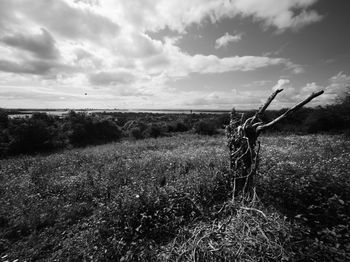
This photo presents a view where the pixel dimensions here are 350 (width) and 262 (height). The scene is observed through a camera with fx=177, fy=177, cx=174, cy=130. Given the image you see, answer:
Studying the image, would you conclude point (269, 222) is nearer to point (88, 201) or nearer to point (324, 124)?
point (88, 201)

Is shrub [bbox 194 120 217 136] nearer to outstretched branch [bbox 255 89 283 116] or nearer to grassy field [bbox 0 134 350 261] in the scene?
grassy field [bbox 0 134 350 261]

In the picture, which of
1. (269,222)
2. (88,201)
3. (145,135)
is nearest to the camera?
(269,222)

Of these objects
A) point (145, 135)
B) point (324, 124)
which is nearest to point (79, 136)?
point (145, 135)

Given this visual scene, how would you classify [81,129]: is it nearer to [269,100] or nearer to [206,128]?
[206,128]

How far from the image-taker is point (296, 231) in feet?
10.8

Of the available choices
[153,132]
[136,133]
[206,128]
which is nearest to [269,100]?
[206,128]

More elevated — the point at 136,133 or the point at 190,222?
the point at 190,222

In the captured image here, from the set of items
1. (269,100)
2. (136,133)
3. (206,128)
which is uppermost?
(269,100)

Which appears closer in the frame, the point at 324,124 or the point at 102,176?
the point at 102,176

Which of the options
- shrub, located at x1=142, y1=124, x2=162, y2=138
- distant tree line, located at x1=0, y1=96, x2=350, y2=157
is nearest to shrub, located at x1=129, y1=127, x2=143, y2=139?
distant tree line, located at x1=0, y1=96, x2=350, y2=157

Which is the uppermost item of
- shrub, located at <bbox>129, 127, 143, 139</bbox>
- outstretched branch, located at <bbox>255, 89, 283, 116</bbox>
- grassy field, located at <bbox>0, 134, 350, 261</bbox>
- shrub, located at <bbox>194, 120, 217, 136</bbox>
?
outstretched branch, located at <bbox>255, 89, 283, 116</bbox>

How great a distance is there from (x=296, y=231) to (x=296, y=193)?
1.61 meters

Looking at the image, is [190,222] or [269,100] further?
[269,100]

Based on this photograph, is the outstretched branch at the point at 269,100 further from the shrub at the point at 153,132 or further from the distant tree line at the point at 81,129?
the shrub at the point at 153,132
